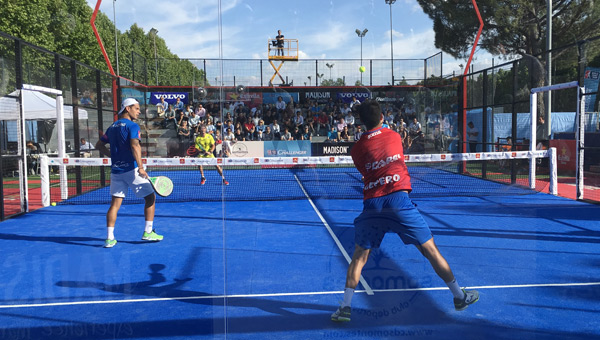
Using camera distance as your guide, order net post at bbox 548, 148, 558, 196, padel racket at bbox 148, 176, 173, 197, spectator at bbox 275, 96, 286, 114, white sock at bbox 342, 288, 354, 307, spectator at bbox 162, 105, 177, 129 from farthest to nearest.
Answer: spectator at bbox 162, 105, 177, 129
spectator at bbox 275, 96, 286, 114
net post at bbox 548, 148, 558, 196
padel racket at bbox 148, 176, 173, 197
white sock at bbox 342, 288, 354, 307

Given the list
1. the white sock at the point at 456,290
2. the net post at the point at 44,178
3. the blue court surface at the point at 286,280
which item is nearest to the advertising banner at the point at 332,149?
the blue court surface at the point at 286,280

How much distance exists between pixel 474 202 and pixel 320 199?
3.37 meters

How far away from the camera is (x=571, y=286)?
14.8 ft

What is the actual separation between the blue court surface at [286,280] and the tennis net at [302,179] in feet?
5.98

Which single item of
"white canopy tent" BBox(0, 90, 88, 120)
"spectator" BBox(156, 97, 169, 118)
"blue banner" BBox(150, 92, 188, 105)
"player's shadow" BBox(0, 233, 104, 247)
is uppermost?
"blue banner" BBox(150, 92, 188, 105)

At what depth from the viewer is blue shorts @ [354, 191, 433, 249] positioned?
3543 millimetres

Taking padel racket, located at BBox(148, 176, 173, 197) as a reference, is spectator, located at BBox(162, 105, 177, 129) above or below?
above

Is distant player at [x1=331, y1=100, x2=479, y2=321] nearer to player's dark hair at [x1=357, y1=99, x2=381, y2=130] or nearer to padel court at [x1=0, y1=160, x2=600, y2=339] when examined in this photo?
player's dark hair at [x1=357, y1=99, x2=381, y2=130]

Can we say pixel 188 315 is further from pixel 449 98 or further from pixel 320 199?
pixel 449 98

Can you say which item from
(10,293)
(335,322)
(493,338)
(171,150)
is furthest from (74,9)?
(493,338)

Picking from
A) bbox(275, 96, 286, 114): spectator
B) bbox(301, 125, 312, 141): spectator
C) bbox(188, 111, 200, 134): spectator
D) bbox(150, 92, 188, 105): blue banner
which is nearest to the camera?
bbox(301, 125, 312, 141): spectator

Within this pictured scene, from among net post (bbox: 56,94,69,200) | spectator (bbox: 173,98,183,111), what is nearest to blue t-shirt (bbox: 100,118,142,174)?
net post (bbox: 56,94,69,200)

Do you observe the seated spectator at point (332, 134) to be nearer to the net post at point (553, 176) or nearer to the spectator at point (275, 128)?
the spectator at point (275, 128)

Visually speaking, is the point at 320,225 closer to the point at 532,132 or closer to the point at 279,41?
the point at 279,41
